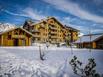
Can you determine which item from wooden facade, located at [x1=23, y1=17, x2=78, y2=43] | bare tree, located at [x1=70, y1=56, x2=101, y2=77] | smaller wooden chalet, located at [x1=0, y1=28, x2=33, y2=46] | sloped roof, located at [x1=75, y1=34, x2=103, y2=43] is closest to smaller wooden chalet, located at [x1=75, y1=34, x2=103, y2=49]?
sloped roof, located at [x1=75, y1=34, x2=103, y2=43]

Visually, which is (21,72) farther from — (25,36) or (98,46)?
(98,46)

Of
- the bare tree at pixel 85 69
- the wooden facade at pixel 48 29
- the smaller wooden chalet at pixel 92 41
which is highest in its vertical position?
the wooden facade at pixel 48 29

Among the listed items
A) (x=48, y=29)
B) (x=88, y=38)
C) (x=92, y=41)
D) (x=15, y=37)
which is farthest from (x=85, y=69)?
(x=88, y=38)

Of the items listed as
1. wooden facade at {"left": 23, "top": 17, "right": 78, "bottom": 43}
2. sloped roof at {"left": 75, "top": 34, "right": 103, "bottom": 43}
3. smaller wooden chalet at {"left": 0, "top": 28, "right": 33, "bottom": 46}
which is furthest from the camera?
sloped roof at {"left": 75, "top": 34, "right": 103, "bottom": 43}

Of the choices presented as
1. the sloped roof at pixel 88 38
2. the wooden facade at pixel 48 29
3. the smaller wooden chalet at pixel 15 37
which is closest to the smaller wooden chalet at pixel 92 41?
the sloped roof at pixel 88 38

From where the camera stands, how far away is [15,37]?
15844mm

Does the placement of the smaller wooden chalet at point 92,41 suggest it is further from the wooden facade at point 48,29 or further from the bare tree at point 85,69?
the bare tree at point 85,69

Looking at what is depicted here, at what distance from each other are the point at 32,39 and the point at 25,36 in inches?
39.8

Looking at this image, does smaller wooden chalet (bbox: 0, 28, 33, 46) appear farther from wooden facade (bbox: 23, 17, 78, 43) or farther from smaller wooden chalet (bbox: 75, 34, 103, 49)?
smaller wooden chalet (bbox: 75, 34, 103, 49)

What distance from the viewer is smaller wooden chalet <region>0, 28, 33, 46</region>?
1532cm

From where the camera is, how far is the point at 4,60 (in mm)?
6410

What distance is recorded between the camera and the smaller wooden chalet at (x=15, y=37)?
1532cm

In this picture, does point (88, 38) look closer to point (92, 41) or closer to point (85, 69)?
point (92, 41)

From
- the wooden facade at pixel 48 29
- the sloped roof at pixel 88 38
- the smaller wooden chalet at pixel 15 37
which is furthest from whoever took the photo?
the sloped roof at pixel 88 38
